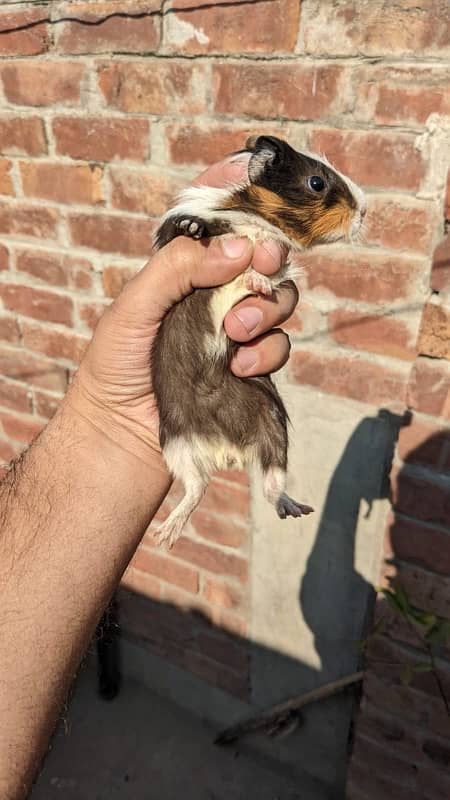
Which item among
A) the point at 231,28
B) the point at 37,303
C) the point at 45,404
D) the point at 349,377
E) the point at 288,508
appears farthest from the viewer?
the point at 45,404

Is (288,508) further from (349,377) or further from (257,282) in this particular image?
(257,282)

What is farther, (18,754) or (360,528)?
(360,528)

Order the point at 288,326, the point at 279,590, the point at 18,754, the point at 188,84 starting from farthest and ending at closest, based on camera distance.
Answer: the point at 279,590 < the point at 288,326 < the point at 188,84 < the point at 18,754

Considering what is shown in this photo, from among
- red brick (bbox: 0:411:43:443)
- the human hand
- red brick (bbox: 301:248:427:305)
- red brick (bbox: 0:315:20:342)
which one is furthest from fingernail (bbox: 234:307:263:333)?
red brick (bbox: 0:411:43:443)

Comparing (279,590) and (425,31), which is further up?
(425,31)

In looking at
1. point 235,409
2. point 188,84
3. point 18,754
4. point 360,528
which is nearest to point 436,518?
point 360,528

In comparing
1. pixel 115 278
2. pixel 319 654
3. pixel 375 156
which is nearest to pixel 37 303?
pixel 115 278

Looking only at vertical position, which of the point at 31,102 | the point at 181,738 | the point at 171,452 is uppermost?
the point at 31,102

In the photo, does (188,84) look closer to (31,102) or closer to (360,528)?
(31,102)
